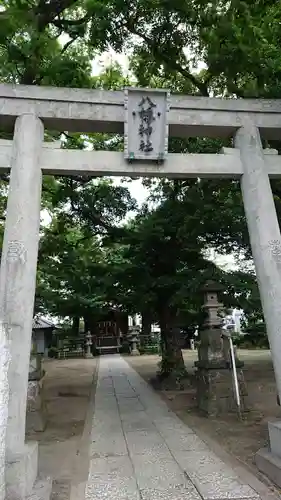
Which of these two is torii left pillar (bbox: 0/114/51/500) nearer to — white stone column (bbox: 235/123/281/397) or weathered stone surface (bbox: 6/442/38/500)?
weathered stone surface (bbox: 6/442/38/500)

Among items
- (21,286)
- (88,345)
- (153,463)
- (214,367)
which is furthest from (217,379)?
(88,345)

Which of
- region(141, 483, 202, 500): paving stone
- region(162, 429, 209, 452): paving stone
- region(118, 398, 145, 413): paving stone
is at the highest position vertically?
region(118, 398, 145, 413): paving stone

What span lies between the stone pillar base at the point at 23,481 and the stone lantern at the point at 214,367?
4.75 metres

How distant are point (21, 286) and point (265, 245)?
10.1 ft

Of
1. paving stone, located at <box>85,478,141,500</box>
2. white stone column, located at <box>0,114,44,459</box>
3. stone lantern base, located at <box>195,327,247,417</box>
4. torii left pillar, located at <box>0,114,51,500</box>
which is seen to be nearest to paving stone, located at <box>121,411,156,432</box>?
stone lantern base, located at <box>195,327,247,417</box>

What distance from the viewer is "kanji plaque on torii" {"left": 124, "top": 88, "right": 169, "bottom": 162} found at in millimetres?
5098

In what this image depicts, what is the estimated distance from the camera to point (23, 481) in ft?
11.8

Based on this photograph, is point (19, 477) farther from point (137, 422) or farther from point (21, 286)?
point (137, 422)

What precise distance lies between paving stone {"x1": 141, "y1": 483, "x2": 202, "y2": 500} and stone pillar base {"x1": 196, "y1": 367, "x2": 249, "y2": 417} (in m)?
3.82

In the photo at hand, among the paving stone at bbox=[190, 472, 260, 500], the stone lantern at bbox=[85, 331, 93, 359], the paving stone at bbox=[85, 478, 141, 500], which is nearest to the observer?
the paving stone at bbox=[190, 472, 260, 500]

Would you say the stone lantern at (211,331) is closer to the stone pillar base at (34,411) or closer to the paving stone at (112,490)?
the stone pillar base at (34,411)

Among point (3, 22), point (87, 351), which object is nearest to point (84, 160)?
point (3, 22)

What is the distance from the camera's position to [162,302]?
1165 centimetres

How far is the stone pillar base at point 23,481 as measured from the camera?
11.7 ft
